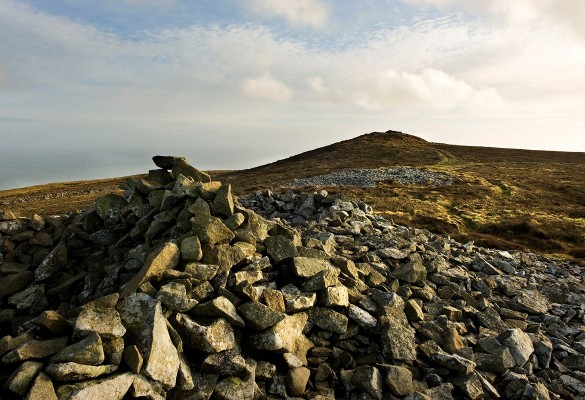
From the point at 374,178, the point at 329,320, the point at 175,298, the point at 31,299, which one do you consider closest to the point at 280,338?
the point at 329,320

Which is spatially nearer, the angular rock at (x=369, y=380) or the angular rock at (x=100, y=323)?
the angular rock at (x=100, y=323)

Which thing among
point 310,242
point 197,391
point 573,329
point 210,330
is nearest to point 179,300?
point 210,330

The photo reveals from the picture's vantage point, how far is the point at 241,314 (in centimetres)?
804

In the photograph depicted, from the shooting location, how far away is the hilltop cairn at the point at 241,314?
6559 mm

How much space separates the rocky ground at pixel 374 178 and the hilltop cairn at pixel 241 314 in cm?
4326

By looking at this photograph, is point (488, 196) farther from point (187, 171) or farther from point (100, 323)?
point (100, 323)

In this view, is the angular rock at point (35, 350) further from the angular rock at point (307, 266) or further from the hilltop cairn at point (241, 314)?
the angular rock at point (307, 266)

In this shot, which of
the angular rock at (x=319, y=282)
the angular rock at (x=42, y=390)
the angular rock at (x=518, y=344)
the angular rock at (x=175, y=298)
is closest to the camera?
the angular rock at (x=42, y=390)

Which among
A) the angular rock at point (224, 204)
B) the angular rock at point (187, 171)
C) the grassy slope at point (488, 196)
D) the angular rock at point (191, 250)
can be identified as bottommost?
the grassy slope at point (488, 196)

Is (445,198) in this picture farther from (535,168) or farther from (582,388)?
(535,168)

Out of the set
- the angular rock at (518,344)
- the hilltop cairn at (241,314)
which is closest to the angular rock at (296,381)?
the hilltop cairn at (241,314)

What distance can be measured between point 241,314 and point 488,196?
1897 inches

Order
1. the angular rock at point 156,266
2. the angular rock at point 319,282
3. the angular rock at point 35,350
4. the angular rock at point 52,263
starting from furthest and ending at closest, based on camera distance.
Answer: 1. the angular rock at point 52,263
2. the angular rock at point 319,282
3. the angular rock at point 156,266
4. the angular rock at point 35,350

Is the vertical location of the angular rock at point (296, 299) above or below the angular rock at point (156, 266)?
below
